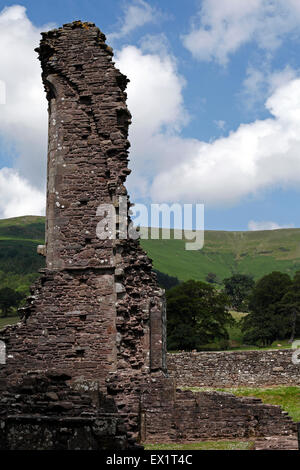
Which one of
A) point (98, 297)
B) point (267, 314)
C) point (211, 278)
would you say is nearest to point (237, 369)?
point (98, 297)

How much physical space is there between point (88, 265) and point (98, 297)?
0.93 meters

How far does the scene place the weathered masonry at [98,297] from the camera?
1449cm

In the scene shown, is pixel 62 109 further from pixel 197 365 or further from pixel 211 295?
pixel 211 295

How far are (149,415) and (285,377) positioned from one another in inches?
662

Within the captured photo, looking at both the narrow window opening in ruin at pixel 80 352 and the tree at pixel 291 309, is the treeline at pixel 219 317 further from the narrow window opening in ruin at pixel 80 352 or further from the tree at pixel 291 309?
the narrow window opening in ruin at pixel 80 352

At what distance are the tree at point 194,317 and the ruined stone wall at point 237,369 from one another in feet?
80.9

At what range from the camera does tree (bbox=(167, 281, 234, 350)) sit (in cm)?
5631

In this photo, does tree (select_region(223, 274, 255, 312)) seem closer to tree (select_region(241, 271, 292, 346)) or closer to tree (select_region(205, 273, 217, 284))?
tree (select_region(241, 271, 292, 346))

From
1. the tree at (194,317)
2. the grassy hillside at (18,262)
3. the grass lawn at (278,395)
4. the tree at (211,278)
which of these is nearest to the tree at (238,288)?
the grassy hillside at (18,262)

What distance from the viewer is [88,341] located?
14648 millimetres

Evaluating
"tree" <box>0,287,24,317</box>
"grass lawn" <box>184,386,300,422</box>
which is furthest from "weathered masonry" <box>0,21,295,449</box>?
"tree" <box>0,287,24,317</box>

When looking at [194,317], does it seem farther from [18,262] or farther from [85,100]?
[18,262]

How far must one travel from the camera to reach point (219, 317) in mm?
59812
